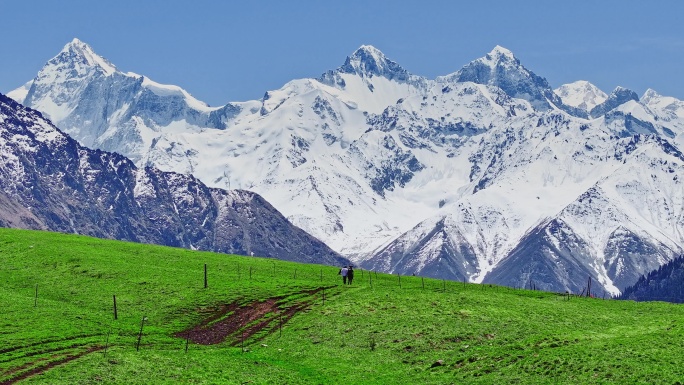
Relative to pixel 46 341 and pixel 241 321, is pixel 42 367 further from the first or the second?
pixel 241 321

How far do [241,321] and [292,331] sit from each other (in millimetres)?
8638

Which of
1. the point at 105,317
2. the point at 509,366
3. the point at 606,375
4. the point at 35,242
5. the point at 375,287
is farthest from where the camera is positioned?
the point at 35,242

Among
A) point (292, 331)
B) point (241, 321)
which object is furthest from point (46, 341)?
point (292, 331)

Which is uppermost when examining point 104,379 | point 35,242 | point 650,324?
point 35,242

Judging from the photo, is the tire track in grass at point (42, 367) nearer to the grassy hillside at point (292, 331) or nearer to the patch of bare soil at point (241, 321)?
the grassy hillside at point (292, 331)

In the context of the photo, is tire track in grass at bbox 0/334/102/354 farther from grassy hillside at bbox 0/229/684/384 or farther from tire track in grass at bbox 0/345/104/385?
tire track in grass at bbox 0/345/104/385

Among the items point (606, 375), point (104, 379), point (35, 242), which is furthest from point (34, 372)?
point (35, 242)

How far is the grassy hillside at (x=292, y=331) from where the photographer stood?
255 feet

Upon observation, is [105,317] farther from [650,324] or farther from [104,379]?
[650,324]

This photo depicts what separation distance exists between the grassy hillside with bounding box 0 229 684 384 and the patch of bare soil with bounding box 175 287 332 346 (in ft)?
0.75

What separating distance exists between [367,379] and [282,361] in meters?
9.71

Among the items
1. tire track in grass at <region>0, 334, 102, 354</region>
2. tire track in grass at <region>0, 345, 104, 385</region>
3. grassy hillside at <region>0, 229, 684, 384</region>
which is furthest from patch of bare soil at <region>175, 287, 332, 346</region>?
tire track in grass at <region>0, 345, 104, 385</region>

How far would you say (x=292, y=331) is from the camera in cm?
9894

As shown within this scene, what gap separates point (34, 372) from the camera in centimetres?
7838
